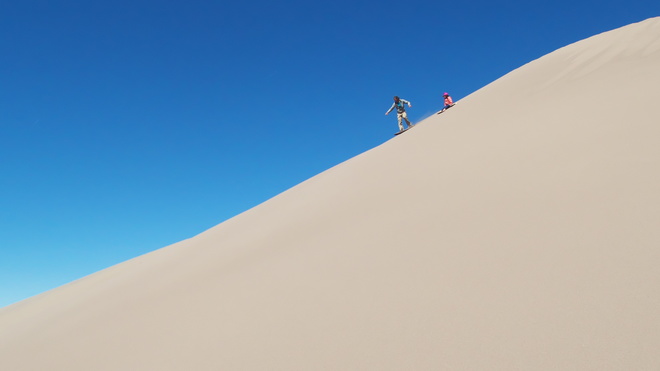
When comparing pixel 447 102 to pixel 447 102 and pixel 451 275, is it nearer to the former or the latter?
pixel 447 102

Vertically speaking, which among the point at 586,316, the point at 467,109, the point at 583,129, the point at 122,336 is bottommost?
the point at 586,316

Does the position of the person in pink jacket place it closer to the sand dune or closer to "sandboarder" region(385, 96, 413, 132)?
"sandboarder" region(385, 96, 413, 132)

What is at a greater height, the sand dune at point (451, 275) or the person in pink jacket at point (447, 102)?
the person in pink jacket at point (447, 102)

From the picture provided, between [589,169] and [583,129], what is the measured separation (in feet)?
3.31

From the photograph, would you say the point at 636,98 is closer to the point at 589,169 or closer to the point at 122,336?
the point at 589,169

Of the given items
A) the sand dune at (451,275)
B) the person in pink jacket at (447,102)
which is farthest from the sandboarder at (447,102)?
the sand dune at (451,275)

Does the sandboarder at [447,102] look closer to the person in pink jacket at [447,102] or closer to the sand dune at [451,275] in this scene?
the person in pink jacket at [447,102]

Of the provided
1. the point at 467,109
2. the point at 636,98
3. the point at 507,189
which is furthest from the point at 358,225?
the point at 467,109

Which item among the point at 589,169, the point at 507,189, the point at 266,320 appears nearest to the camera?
the point at 266,320

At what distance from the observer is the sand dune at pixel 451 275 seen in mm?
1433

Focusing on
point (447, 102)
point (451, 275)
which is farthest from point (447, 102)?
point (451, 275)

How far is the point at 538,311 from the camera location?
1.49 meters

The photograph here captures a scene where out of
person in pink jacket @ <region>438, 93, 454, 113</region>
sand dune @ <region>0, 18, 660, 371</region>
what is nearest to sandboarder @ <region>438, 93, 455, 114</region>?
person in pink jacket @ <region>438, 93, 454, 113</region>

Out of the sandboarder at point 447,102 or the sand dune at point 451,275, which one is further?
the sandboarder at point 447,102
